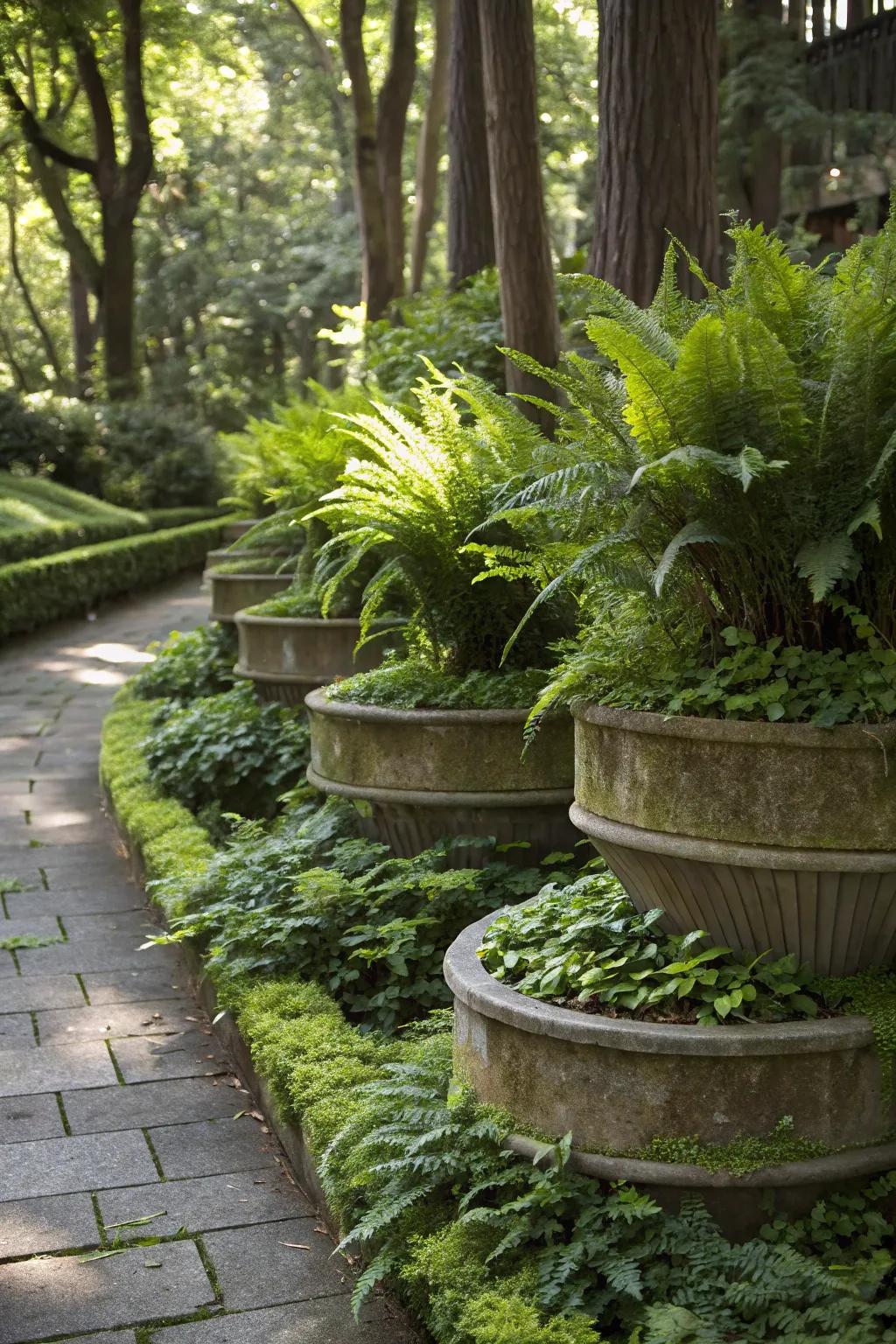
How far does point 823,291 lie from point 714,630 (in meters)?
0.82

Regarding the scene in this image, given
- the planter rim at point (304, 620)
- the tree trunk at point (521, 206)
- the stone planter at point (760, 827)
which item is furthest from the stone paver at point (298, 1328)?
the tree trunk at point (521, 206)

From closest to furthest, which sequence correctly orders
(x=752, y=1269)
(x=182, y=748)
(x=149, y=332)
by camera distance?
(x=752, y=1269) → (x=182, y=748) → (x=149, y=332)

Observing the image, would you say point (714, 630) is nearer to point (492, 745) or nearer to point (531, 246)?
point (492, 745)

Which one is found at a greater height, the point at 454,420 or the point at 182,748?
the point at 454,420

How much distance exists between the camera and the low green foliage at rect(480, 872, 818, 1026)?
3143 millimetres

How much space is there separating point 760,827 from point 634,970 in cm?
Result: 51

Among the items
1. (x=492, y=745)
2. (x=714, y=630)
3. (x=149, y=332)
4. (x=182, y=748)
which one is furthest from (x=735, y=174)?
(x=149, y=332)

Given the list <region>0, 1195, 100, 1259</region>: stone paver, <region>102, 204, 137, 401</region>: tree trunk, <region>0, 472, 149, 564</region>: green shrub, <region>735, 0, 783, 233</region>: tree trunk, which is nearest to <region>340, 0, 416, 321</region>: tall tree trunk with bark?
<region>735, 0, 783, 233</region>: tree trunk

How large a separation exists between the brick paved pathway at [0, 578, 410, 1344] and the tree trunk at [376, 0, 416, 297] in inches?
364

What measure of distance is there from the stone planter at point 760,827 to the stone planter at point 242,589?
6.02 metres

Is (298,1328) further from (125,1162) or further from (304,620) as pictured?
(304,620)

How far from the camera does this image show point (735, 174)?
55.3 feet

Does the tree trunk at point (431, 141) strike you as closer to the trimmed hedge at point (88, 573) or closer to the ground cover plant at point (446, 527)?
the trimmed hedge at point (88, 573)

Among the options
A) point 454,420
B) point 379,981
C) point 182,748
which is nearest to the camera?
point 379,981
